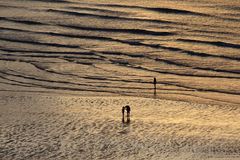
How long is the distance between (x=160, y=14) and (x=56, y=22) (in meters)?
4.76

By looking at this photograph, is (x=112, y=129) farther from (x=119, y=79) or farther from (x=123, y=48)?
(x=123, y=48)

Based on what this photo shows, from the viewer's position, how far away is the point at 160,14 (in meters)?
34.2

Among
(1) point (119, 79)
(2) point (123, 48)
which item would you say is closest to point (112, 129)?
(1) point (119, 79)

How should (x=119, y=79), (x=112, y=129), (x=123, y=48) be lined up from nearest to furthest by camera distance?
(x=112, y=129) → (x=119, y=79) → (x=123, y=48)

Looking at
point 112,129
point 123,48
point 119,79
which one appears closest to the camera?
point 112,129

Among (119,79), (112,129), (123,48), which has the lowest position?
(112,129)

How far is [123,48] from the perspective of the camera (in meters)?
28.7

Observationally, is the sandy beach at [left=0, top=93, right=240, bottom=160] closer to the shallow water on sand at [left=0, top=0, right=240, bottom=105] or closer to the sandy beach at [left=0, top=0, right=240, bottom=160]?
the sandy beach at [left=0, top=0, right=240, bottom=160]

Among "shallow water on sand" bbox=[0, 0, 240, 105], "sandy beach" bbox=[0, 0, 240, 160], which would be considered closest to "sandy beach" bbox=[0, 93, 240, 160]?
"sandy beach" bbox=[0, 0, 240, 160]

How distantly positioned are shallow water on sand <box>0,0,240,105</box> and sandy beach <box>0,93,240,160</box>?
5.05 feet

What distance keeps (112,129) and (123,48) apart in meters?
11.0

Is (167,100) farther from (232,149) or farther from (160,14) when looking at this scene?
(160,14)

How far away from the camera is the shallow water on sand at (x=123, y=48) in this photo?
23.1 meters

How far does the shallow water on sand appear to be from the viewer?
23.1 m
